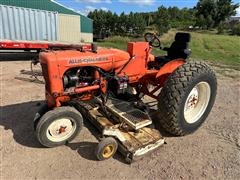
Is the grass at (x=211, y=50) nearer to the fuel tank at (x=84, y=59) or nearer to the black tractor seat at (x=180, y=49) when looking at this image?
the black tractor seat at (x=180, y=49)

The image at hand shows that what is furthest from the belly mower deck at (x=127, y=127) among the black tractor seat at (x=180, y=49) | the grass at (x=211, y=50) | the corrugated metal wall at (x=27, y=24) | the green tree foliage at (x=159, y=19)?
the green tree foliage at (x=159, y=19)

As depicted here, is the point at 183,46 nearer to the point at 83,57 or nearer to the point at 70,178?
the point at 83,57

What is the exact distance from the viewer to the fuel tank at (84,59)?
2.92 meters

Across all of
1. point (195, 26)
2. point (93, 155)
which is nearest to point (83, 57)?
point (93, 155)

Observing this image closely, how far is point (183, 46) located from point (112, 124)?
208cm

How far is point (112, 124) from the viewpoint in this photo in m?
3.33

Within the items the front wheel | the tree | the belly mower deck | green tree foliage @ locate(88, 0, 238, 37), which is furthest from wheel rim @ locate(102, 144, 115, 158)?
the tree

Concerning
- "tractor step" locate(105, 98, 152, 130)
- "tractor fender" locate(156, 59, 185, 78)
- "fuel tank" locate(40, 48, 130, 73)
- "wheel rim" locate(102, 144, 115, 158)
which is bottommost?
"wheel rim" locate(102, 144, 115, 158)

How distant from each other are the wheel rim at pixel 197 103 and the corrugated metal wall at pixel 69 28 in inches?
504

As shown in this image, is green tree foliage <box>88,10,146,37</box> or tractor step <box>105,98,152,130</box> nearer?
tractor step <box>105,98,152,130</box>

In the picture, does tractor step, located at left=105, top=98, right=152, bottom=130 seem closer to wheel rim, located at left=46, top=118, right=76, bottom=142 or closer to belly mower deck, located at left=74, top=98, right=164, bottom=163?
belly mower deck, located at left=74, top=98, right=164, bottom=163

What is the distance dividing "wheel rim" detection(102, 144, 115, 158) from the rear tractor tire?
0.58 meters

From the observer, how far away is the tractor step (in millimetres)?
3176

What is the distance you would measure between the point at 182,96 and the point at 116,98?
4.03ft
